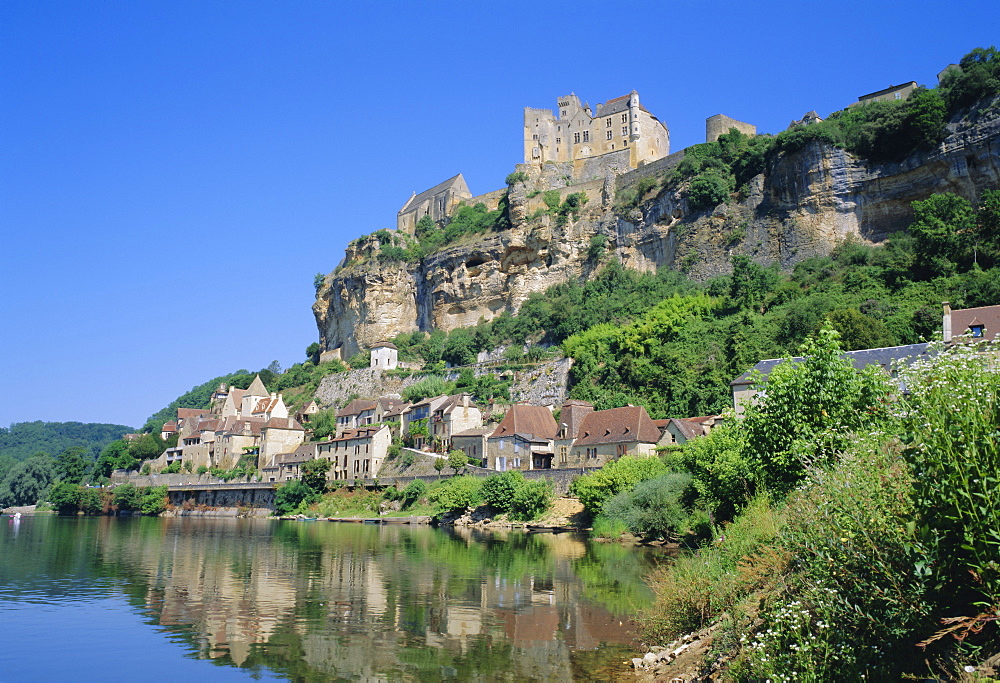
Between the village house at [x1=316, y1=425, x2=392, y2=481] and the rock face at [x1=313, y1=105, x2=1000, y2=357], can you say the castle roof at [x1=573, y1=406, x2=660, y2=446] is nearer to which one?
the village house at [x1=316, y1=425, x2=392, y2=481]

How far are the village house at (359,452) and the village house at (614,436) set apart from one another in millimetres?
19951

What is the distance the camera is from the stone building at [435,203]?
104188mm

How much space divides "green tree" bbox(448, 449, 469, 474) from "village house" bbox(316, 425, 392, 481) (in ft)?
34.9

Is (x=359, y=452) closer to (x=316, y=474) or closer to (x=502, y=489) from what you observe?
(x=316, y=474)

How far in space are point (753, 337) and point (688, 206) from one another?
22.3m

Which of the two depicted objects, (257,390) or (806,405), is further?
(257,390)

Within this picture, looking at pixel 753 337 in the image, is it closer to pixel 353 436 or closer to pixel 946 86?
pixel 946 86

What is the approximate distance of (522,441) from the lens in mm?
57781

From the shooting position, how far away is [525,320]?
77562 mm

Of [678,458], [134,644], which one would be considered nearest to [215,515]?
[678,458]

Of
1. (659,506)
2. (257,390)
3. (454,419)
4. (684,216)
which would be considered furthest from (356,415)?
(659,506)

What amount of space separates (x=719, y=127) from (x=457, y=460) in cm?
4471

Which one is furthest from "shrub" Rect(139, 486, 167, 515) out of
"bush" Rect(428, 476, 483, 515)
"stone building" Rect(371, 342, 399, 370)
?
"bush" Rect(428, 476, 483, 515)

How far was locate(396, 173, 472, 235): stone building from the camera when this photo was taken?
342ft
